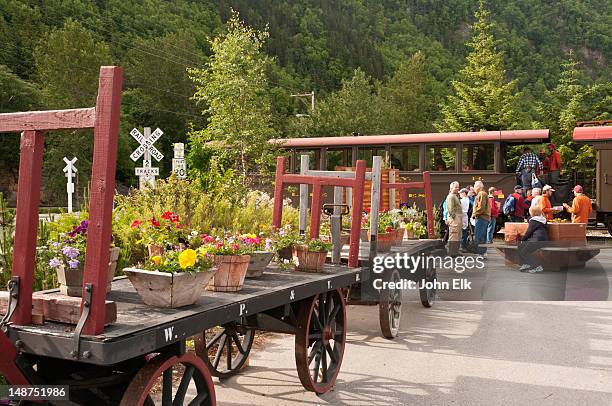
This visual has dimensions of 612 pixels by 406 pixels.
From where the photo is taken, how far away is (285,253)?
5.56 meters

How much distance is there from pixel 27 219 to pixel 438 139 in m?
Result: 19.9

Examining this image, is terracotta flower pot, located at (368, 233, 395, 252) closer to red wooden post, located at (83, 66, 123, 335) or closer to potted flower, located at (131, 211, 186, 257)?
potted flower, located at (131, 211, 186, 257)

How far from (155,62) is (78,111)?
6656 centimetres

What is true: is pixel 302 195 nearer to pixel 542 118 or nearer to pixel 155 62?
pixel 542 118

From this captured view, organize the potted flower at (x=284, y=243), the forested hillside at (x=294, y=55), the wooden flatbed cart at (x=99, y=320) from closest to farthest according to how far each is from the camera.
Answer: the wooden flatbed cart at (x=99, y=320) < the potted flower at (x=284, y=243) < the forested hillside at (x=294, y=55)

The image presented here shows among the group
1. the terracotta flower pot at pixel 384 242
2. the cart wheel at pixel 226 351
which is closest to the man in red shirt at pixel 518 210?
the terracotta flower pot at pixel 384 242

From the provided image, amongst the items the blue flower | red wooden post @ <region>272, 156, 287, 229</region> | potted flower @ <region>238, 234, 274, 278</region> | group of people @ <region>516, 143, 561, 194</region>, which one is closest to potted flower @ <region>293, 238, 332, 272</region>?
potted flower @ <region>238, 234, 274, 278</region>

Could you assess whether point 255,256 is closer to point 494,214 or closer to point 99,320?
point 99,320

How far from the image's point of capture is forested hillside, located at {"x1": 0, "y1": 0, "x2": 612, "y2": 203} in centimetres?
4650

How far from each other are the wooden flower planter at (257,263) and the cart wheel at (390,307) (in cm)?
248

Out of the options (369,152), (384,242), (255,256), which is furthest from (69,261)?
(369,152)

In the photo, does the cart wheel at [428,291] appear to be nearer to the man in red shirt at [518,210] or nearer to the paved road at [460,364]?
the paved road at [460,364]

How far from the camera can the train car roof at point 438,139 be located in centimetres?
2112

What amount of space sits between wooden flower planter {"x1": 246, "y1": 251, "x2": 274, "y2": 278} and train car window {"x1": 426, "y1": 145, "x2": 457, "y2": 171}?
1794cm
